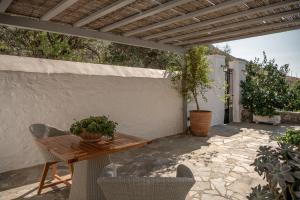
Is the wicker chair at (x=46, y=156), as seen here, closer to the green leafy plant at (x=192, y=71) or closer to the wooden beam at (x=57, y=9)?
the wooden beam at (x=57, y=9)

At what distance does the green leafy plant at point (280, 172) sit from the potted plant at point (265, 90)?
27.1ft

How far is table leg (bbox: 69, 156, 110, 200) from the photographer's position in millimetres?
2818

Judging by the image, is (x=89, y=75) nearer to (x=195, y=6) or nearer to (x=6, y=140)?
(x=6, y=140)

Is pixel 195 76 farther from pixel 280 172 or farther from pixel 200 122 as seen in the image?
pixel 280 172

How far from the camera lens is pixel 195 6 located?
3.73 m

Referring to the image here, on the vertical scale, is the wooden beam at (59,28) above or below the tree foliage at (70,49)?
below

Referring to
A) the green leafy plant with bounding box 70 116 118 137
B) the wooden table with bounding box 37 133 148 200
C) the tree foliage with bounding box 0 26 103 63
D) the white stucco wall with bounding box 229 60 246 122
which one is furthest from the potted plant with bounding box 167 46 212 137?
the green leafy plant with bounding box 70 116 118 137

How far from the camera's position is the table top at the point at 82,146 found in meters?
2.42

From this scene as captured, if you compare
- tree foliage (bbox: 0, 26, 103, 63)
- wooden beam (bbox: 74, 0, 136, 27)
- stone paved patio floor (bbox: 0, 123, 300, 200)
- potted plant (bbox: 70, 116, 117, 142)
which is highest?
tree foliage (bbox: 0, 26, 103, 63)

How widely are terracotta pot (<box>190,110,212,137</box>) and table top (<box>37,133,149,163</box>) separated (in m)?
4.18

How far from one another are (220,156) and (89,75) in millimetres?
3548

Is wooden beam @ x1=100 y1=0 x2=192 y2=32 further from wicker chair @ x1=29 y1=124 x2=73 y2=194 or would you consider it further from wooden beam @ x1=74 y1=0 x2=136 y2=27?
wicker chair @ x1=29 y1=124 x2=73 y2=194

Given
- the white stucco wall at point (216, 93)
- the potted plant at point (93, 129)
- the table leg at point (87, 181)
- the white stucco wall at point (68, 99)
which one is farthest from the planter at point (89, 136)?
the white stucco wall at point (216, 93)

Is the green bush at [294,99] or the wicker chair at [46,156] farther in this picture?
the green bush at [294,99]
